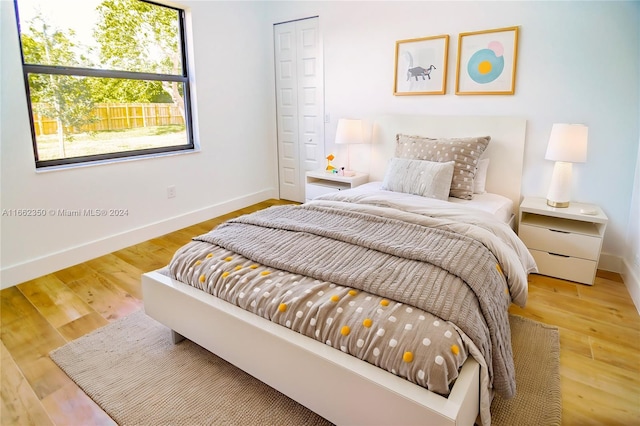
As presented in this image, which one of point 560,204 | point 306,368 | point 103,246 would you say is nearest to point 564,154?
point 560,204

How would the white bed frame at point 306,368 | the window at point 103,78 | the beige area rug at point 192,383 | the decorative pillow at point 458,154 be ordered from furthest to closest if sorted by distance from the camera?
the decorative pillow at point 458,154 → the window at point 103,78 → the beige area rug at point 192,383 → the white bed frame at point 306,368

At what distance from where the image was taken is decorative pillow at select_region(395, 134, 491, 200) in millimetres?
2908

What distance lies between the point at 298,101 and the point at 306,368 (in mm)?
3496

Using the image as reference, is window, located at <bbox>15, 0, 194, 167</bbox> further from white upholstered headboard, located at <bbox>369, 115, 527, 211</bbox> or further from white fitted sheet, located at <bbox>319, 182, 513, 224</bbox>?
white upholstered headboard, located at <bbox>369, 115, 527, 211</bbox>

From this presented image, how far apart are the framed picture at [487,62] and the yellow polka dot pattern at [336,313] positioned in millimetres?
1893

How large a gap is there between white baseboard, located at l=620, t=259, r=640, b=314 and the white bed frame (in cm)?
176

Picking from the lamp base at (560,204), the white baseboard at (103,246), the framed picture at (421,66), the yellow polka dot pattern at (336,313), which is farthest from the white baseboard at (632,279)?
the white baseboard at (103,246)

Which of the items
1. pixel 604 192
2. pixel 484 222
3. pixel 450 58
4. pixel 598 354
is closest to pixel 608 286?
pixel 604 192

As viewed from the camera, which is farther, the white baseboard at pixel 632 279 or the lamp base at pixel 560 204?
the lamp base at pixel 560 204

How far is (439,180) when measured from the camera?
9.19ft

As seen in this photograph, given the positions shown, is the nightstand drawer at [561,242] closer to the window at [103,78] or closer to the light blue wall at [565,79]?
the light blue wall at [565,79]

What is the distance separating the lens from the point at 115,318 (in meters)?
2.32

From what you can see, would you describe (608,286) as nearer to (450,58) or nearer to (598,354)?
(598,354)

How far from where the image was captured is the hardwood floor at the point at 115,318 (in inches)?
65.0
